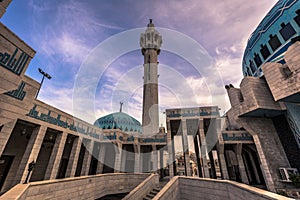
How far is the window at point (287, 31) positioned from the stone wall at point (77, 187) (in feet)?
69.4

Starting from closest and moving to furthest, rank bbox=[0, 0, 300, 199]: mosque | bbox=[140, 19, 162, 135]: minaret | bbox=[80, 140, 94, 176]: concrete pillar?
bbox=[0, 0, 300, 199]: mosque < bbox=[80, 140, 94, 176]: concrete pillar < bbox=[140, 19, 162, 135]: minaret

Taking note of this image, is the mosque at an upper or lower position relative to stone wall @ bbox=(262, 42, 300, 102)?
lower

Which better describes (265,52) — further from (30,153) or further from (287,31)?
(30,153)

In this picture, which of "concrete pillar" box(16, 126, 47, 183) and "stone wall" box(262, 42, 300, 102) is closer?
"stone wall" box(262, 42, 300, 102)

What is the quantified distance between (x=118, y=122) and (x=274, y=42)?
2947cm

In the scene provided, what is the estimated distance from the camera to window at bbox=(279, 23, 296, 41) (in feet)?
44.3

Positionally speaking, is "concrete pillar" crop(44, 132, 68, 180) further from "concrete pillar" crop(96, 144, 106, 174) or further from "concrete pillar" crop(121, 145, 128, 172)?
"concrete pillar" crop(121, 145, 128, 172)

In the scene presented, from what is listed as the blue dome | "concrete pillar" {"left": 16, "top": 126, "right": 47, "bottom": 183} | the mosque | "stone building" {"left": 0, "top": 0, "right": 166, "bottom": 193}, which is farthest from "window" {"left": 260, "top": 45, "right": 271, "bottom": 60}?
"concrete pillar" {"left": 16, "top": 126, "right": 47, "bottom": 183}

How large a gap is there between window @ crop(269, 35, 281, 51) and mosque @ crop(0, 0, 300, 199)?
110mm

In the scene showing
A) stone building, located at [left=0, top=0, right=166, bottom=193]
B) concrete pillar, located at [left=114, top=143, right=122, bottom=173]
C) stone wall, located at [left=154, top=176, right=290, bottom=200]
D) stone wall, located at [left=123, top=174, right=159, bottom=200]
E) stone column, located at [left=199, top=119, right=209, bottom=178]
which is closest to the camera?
stone building, located at [left=0, top=0, right=166, bottom=193]

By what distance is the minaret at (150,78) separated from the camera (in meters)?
27.4

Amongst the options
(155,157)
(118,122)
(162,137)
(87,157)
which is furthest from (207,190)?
(118,122)

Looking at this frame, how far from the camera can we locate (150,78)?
31.8 metres

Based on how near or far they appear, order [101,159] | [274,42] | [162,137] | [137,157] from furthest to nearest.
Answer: [162,137]
[137,157]
[101,159]
[274,42]
